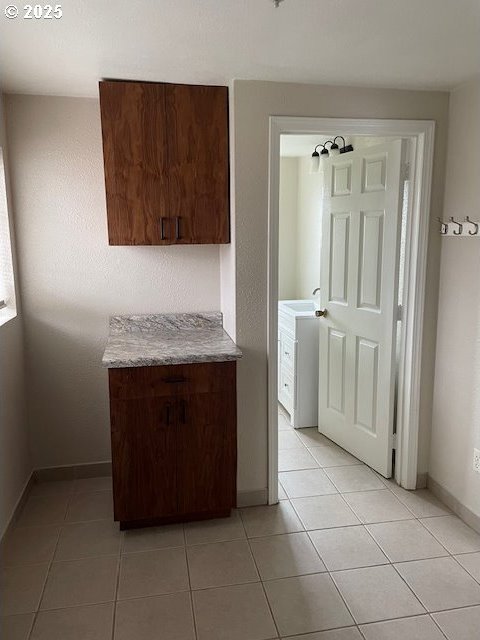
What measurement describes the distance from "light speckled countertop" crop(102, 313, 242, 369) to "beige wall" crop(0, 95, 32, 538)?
1.68 ft

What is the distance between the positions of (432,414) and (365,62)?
6.34ft

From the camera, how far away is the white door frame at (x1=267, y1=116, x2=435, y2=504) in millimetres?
2541

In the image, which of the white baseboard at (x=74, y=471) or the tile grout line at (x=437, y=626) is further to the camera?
the white baseboard at (x=74, y=471)

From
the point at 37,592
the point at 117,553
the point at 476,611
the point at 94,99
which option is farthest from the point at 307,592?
the point at 94,99

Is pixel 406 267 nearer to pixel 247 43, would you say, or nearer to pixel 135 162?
pixel 247 43

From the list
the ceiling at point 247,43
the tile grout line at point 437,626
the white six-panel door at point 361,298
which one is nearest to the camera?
the ceiling at point 247,43

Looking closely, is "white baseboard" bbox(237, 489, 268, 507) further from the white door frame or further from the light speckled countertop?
the light speckled countertop

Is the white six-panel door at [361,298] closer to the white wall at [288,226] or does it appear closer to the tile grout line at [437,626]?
the tile grout line at [437,626]

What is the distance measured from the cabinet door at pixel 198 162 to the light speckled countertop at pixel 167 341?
0.57 meters

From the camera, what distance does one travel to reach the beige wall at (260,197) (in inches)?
97.6

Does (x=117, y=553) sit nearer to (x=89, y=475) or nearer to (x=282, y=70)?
(x=89, y=475)

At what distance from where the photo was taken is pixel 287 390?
4000mm

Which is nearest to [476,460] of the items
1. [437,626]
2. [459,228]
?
[437,626]

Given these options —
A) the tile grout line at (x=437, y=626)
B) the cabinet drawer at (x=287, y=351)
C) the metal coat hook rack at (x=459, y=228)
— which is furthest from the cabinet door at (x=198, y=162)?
the tile grout line at (x=437, y=626)
